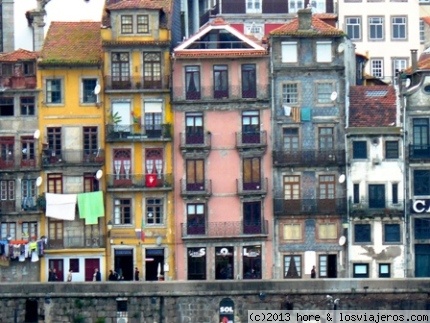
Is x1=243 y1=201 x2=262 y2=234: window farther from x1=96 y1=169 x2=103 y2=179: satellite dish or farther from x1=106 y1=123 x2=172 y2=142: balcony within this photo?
x1=96 y1=169 x2=103 y2=179: satellite dish

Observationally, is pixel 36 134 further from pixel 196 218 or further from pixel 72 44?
pixel 196 218

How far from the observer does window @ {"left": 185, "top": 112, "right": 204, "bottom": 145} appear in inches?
4006

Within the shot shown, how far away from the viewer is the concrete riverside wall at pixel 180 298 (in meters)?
95.8

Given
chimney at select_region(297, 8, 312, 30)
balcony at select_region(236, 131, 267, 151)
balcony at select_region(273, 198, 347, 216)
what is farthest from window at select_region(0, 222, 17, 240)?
chimney at select_region(297, 8, 312, 30)

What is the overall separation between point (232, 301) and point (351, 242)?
8.25m

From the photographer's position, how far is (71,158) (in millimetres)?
101688

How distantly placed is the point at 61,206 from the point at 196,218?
254 inches

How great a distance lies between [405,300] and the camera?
9606cm

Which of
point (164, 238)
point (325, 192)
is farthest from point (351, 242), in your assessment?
point (164, 238)

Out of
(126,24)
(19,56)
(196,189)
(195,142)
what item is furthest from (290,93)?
(19,56)

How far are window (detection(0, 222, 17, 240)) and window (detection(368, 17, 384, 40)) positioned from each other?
81.8 ft

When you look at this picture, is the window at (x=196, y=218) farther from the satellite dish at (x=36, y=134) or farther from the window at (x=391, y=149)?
the window at (x=391, y=149)

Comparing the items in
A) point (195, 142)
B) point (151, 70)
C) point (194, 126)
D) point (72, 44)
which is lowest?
point (195, 142)

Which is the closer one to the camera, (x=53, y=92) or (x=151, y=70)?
(x=151, y=70)
